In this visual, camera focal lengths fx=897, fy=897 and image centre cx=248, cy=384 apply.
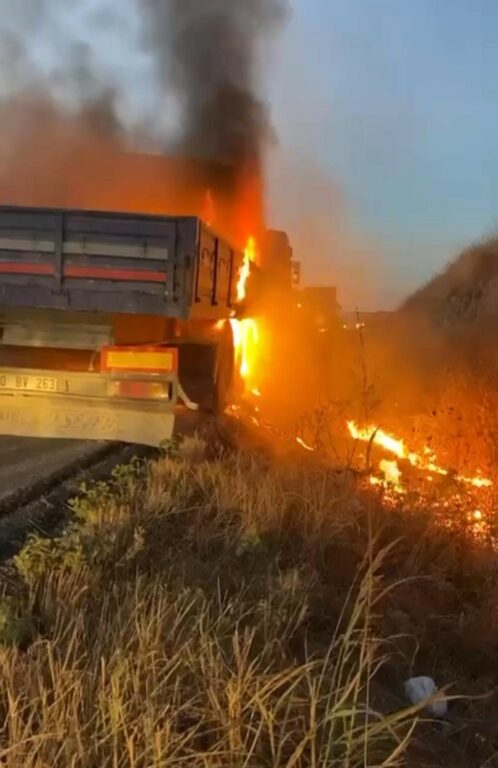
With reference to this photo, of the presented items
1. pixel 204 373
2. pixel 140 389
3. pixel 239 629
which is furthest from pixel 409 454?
pixel 239 629

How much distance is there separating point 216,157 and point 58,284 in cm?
1120

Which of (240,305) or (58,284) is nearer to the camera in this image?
(58,284)

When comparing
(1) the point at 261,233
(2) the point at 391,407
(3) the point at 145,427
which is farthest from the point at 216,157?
(3) the point at 145,427

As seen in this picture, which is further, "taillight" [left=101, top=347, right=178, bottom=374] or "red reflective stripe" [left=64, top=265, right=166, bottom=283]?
"taillight" [left=101, top=347, right=178, bottom=374]

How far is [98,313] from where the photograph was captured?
7.88 metres

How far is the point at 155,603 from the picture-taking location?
12.0 feet

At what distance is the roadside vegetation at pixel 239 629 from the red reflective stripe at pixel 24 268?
1858 millimetres

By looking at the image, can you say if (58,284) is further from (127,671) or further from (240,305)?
(127,671)

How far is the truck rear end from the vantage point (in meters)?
7.57

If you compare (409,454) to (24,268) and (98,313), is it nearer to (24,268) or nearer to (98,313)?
(98,313)

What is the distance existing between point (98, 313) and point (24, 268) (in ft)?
2.40

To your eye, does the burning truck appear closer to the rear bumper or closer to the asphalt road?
the rear bumper

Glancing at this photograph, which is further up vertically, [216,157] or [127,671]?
[216,157]

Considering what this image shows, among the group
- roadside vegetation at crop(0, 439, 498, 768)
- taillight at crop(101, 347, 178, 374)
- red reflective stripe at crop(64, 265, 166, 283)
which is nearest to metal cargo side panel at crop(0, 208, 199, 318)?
red reflective stripe at crop(64, 265, 166, 283)
